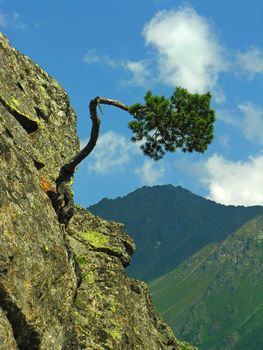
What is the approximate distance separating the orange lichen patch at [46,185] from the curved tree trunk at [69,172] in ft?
2.07

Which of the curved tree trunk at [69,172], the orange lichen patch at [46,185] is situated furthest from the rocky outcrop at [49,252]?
the curved tree trunk at [69,172]

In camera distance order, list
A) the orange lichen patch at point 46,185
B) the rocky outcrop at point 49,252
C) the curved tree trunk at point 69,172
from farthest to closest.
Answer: the curved tree trunk at point 69,172 → the orange lichen patch at point 46,185 → the rocky outcrop at point 49,252

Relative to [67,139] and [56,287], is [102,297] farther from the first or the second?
[67,139]

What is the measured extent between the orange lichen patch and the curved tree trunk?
630 millimetres

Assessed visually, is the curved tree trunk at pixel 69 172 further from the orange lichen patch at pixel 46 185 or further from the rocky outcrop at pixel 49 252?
the rocky outcrop at pixel 49 252

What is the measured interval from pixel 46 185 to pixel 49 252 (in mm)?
7223

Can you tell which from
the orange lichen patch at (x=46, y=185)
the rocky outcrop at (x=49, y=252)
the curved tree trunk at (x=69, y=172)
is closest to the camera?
the rocky outcrop at (x=49, y=252)

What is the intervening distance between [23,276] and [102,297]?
1028 cm

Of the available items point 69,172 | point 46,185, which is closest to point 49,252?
point 46,185

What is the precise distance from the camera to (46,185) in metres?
35.8

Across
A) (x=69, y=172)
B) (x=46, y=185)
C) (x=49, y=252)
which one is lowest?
(x=49, y=252)

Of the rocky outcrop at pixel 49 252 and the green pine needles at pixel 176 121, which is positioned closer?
the rocky outcrop at pixel 49 252

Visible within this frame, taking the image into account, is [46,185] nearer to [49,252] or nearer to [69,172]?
[69,172]

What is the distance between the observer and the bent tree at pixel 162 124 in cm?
3709
